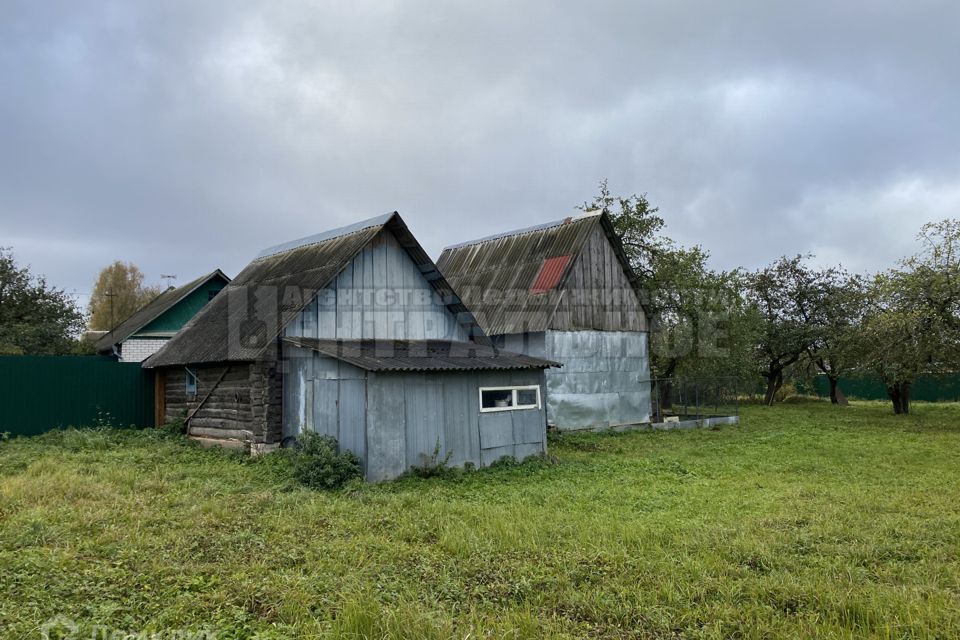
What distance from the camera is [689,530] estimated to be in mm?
8352

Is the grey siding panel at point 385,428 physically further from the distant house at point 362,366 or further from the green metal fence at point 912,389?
the green metal fence at point 912,389

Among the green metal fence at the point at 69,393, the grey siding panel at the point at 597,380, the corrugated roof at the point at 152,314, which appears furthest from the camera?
the corrugated roof at the point at 152,314

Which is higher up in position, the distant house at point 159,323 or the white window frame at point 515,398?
the distant house at point 159,323

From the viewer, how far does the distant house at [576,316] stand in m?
21.7

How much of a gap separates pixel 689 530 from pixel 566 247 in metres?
15.5

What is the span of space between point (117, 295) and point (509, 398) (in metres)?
53.7

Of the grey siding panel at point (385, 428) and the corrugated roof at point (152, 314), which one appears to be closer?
the grey siding panel at point (385, 428)

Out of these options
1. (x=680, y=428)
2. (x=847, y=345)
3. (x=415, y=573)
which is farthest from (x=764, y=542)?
(x=847, y=345)

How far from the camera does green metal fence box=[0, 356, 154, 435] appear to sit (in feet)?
54.4

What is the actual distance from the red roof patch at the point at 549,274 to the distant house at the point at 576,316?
0.16 ft

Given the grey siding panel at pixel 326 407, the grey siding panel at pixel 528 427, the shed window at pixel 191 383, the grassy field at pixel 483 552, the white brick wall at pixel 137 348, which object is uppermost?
the white brick wall at pixel 137 348

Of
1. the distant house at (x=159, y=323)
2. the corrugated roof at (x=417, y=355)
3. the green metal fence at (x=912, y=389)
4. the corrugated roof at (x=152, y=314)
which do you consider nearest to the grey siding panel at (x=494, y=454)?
the corrugated roof at (x=417, y=355)

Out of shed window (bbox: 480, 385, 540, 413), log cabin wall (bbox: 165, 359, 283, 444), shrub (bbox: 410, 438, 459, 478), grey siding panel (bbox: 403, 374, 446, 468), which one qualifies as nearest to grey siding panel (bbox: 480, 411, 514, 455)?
shed window (bbox: 480, 385, 540, 413)

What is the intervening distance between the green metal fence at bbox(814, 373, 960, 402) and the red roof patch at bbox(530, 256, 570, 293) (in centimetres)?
2248
